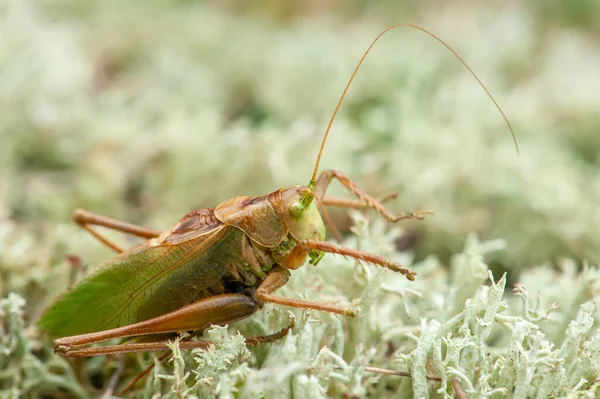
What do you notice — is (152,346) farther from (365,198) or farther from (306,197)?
(365,198)

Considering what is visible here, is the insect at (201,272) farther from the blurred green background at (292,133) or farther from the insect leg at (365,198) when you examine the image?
the blurred green background at (292,133)

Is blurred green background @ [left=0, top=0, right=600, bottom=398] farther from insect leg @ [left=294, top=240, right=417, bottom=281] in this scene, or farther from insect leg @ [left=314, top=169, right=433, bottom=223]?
insect leg @ [left=294, top=240, right=417, bottom=281]

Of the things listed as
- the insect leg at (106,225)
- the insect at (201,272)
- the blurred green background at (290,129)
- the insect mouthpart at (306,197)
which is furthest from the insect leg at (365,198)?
the blurred green background at (290,129)

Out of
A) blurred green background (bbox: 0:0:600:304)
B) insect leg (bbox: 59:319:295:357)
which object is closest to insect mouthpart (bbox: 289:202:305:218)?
insect leg (bbox: 59:319:295:357)

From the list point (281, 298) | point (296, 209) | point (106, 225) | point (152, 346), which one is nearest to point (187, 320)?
point (152, 346)

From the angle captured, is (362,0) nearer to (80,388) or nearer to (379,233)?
(379,233)

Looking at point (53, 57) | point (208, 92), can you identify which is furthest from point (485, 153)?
point (53, 57)
